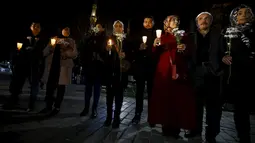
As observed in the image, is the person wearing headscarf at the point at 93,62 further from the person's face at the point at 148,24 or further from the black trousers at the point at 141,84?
the person's face at the point at 148,24

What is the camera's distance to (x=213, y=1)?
11.6 meters

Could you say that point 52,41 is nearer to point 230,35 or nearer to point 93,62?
point 93,62

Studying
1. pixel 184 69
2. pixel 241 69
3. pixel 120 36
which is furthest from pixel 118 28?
pixel 241 69

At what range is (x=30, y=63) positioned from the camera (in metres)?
5.73

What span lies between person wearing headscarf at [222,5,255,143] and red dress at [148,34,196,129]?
695 mm

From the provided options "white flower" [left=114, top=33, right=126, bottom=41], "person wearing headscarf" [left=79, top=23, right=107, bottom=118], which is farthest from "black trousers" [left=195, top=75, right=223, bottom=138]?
"person wearing headscarf" [left=79, top=23, right=107, bottom=118]

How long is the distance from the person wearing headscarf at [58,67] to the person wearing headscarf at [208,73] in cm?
326

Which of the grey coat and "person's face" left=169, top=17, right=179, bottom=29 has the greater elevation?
"person's face" left=169, top=17, right=179, bottom=29

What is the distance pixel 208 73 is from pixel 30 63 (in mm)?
4468

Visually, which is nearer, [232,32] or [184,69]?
[232,32]

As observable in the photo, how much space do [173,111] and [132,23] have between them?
9.80 m

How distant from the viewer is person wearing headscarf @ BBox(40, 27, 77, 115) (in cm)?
554

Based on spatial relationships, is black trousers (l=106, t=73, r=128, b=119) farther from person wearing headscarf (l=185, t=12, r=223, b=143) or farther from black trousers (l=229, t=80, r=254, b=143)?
black trousers (l=229, t=80, r=254, b=143)

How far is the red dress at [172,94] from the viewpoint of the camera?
386cm
